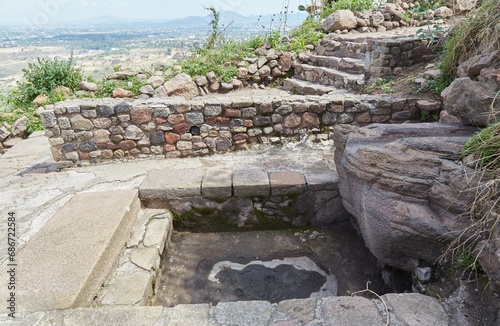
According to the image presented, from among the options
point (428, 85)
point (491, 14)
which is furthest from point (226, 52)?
point (491, 14)

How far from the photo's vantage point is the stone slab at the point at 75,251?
6.42 ft

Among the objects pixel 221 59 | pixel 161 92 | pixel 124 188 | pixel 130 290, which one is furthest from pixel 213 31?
pixel 130 290

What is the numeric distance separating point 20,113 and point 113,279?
5.77 m

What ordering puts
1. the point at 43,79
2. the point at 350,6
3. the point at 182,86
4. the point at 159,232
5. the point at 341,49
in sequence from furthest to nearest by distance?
the point at 350,6 → the point at 341,49 → the point at 43,79 → the point at 182,86 → the point at 159,232

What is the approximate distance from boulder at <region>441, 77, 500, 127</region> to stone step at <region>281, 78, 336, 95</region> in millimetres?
3200

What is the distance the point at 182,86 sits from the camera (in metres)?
5.80

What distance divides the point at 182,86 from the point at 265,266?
3857 mm

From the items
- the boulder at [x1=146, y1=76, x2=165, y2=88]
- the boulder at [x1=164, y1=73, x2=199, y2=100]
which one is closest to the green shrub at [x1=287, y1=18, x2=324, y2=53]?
the boulder at [x1=164, y1=73, x2=199, y2=100]

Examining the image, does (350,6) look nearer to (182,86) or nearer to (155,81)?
(182,86)

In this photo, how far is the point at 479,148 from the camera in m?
1.87

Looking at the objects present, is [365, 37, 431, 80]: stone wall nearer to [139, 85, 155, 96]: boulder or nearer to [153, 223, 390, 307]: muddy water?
[153, 223, 390, 307]: muddy water

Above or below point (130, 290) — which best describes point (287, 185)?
above

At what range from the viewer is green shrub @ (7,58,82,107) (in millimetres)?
6574

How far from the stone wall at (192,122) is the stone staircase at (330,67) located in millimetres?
1329
